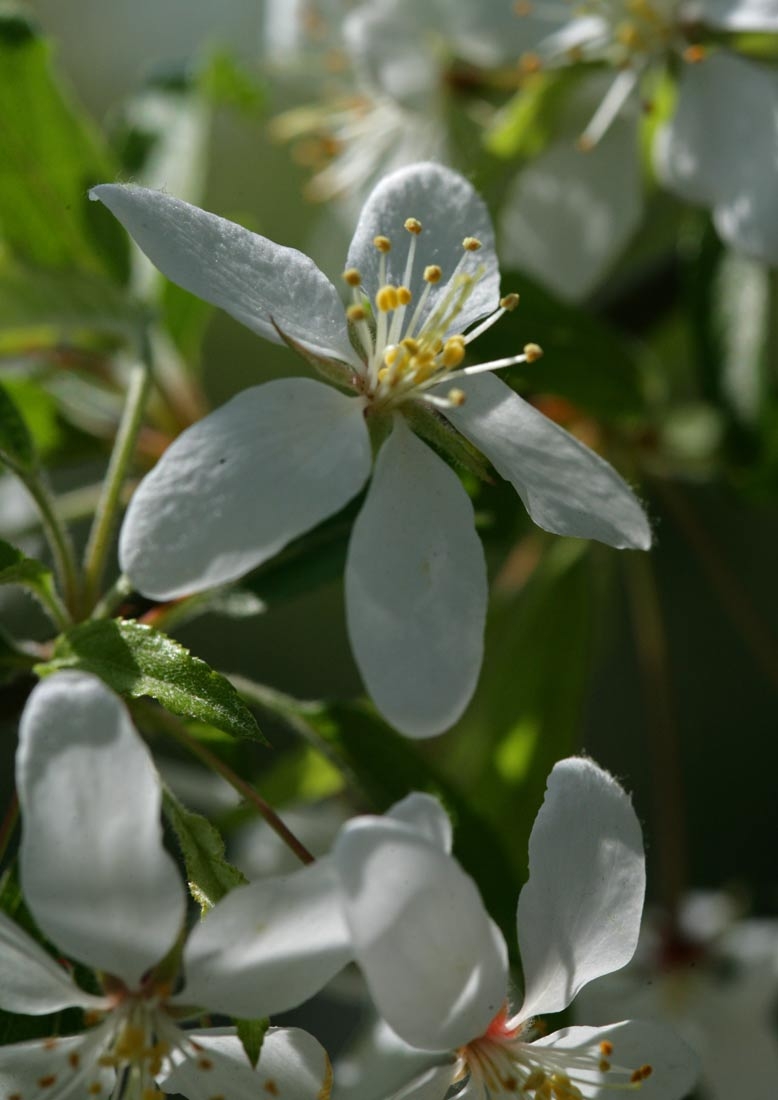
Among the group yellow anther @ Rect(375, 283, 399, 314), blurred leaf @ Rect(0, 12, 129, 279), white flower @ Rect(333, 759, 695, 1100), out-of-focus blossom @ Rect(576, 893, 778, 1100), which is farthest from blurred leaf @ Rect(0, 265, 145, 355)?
out-of-focus blossom @ Rect(576, 893, 778, 1100)

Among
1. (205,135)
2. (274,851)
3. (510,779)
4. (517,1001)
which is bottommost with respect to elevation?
(274,851)

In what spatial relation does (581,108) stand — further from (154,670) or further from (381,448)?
(154,670)

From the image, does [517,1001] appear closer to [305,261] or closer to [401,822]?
[401,822]

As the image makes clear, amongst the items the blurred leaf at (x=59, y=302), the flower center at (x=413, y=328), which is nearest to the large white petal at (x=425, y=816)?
the flower center at (x=413, y=328)

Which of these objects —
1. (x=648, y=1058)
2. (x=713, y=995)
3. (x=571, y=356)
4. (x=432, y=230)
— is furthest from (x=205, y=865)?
(x=713, y=995)

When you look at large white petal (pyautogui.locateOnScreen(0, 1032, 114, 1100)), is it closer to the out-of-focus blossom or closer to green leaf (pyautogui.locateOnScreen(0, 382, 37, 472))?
green leaf (pyautogui.locateOnScreen(0, 382, 37, 472))

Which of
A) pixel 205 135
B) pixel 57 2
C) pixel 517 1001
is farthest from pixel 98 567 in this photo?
pixel 57 2
